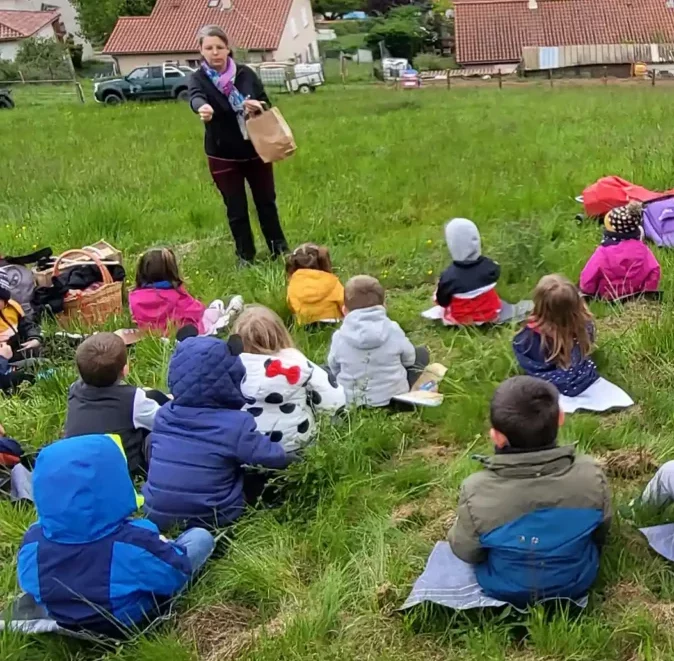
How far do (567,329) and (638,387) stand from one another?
501 millimetres

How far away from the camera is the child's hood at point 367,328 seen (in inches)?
180

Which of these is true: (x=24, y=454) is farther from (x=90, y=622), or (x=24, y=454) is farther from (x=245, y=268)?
(x=245, y=268)

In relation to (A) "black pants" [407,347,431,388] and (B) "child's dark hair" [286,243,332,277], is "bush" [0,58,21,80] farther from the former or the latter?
(A) "black pants" [407,347,431,388]

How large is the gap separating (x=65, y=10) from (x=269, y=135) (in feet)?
208

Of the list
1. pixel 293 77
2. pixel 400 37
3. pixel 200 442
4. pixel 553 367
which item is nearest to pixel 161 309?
pixel 200 442

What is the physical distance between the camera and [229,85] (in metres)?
6.63

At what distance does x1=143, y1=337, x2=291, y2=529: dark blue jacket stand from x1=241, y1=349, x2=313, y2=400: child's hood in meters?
0.36

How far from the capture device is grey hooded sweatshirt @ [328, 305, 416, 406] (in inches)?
181

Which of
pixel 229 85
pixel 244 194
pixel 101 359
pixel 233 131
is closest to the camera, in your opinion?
pixel 101 359

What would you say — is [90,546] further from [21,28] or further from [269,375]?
[21,28]

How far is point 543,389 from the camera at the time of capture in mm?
2885

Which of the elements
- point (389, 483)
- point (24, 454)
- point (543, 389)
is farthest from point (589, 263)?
point (24, 454)

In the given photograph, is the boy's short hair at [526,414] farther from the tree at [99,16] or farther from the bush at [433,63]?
the tree at [99,16]

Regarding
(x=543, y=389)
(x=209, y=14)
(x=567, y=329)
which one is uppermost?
(x=209, y=14)
